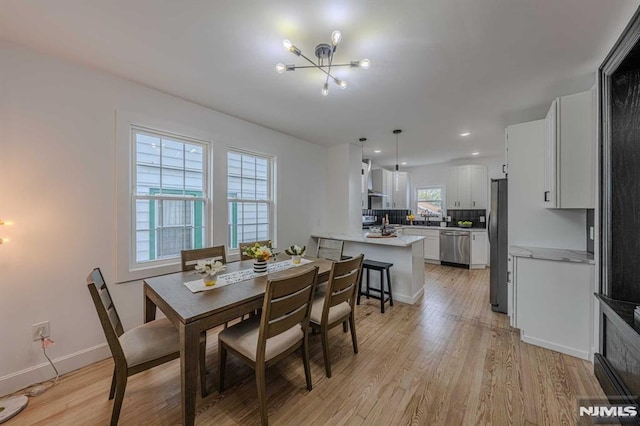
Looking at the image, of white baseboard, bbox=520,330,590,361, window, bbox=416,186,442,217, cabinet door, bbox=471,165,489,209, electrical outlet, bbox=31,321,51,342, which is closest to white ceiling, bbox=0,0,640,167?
electrical outlet, bbox=31,321,51,342

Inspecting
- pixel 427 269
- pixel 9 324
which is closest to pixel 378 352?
pixel 9 324

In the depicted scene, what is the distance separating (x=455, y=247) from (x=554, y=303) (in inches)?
132

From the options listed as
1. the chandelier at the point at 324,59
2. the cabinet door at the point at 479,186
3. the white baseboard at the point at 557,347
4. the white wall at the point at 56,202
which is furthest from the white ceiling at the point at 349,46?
the cabinet door at the point at 479,186

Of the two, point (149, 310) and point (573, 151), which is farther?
point (573, 151)

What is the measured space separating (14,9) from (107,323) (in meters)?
2.05

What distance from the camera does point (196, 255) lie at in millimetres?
2496

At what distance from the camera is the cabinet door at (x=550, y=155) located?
7.73 feet

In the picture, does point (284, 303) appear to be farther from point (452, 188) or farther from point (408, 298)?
point (452, 188)

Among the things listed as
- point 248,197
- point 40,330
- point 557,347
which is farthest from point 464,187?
point 40,330

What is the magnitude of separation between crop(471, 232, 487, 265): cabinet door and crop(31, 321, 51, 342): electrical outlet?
6.56 metres

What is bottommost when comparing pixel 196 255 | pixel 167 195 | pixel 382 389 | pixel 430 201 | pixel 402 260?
pixel 382 389

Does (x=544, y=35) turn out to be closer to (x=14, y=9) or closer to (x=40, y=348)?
(x=14, y=9)

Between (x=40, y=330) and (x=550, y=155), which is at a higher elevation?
(x=550, y=155)

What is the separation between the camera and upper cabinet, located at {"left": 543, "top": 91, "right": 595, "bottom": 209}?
2.21m
